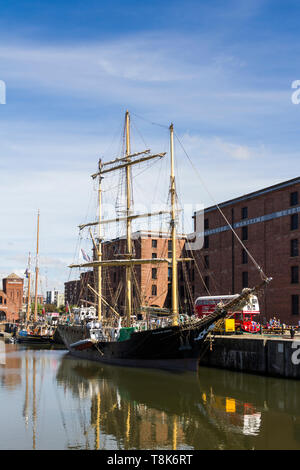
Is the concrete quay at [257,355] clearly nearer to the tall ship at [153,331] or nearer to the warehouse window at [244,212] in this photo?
the tall ship at [153,331]

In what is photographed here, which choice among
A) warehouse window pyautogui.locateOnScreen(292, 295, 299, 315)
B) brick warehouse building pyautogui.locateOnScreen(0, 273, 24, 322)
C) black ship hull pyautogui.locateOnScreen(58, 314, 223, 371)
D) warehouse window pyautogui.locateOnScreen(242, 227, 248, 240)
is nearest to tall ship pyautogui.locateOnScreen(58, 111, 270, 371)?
black ship hull pyautogui.locateOnScreen(58, 314, 223, 371)

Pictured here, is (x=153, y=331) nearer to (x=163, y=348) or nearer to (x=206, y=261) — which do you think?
(x=163, y=348)

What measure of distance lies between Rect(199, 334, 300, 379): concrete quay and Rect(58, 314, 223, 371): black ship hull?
163 cm

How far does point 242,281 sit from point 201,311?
10.1 m

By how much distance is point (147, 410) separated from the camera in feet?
88.6

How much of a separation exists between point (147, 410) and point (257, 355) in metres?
12.9

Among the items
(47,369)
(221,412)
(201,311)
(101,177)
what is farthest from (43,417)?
(101,177)

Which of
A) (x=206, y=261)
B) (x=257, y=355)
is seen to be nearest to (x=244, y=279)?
(x=206, y=261)

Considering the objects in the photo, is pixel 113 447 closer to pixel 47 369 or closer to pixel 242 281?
pixel 47 369

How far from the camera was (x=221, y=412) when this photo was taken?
87.2 feet

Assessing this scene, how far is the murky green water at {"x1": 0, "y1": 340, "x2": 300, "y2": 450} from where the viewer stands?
68.8 feet

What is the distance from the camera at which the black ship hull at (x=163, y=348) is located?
38.5 meters

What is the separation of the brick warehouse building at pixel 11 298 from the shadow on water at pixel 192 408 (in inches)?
3840

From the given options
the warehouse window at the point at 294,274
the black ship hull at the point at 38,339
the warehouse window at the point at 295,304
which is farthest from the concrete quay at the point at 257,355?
the black ship hull at the point at 38,339
